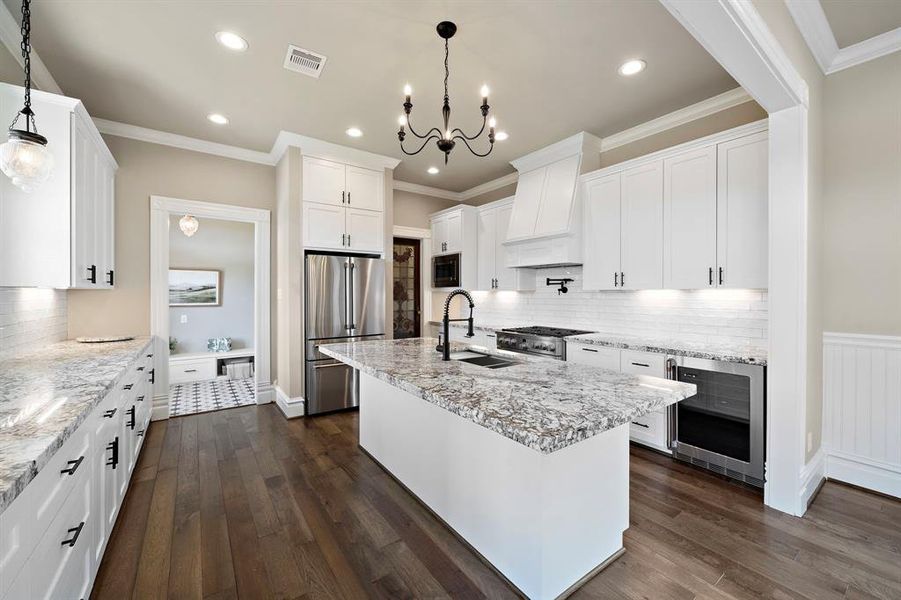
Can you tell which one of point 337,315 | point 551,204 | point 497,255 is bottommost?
point 337,315

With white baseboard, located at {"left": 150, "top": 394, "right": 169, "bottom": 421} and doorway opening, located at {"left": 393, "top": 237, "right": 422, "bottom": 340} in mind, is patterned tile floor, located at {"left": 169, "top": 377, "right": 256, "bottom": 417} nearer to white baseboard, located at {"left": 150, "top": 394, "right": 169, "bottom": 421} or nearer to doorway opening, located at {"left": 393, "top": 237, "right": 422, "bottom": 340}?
white baseboard, located at {"left": 150, "top": 394, "right": 169, "bottom": 421}

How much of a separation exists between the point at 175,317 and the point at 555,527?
6720 mm

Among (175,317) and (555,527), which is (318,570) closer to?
(555,527)

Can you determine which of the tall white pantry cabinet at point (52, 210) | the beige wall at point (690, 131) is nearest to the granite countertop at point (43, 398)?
the tall white pantry cabinet at point (52, 210)

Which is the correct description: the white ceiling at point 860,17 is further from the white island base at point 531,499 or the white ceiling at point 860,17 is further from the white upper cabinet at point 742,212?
the white island base at point 531,499

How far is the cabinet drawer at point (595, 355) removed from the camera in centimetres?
331

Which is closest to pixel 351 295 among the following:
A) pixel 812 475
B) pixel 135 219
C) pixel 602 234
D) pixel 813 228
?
pixel 135 219

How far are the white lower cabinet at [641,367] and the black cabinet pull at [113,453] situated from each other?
3053 mm

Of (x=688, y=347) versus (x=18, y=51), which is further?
(x=688, y=347)

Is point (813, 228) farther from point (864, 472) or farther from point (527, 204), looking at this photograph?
point (527, 204)

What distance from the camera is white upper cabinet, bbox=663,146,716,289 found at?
9.96ft

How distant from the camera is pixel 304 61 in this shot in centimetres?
279

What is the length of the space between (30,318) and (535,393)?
364cm

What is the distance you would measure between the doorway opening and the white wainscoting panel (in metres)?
4.36
